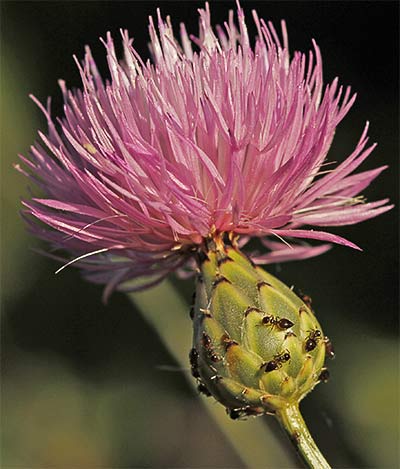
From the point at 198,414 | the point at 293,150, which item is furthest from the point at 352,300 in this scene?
the point at 293,150

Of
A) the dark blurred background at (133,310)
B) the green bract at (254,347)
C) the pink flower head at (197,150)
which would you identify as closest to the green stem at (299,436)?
the green bract at (254,347)

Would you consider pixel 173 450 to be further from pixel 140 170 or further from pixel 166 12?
pixel 140 170

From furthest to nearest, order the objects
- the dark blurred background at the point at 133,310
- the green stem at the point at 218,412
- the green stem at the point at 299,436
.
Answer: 1. the dark blurred background at the point at 133,310
2. the green stem at the point at 218,412
3. the green stem at the point at 299,436

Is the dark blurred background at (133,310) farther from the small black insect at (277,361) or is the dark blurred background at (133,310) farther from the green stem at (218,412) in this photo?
the small black insect at (277,361)

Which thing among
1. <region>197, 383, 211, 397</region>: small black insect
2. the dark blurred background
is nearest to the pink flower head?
<region>197, 383, 211, 397</region>: small black insect

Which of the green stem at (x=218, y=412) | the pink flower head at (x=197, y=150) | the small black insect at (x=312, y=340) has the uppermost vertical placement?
the pink flower head at (x=197, y=150)

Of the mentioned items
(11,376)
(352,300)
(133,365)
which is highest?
(11,376)

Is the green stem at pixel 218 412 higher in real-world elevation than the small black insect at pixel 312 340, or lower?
lower
